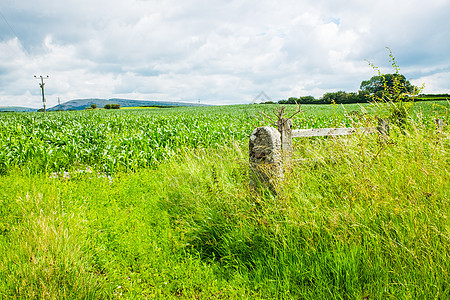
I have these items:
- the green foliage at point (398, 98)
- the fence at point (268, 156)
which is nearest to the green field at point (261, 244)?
the fence at point (268, 156)

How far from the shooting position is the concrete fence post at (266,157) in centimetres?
403

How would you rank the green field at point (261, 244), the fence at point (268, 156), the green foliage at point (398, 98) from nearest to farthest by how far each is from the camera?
the green field at point (261, 244), the fence at point (268, 156), the green foliage at point (398, 98)

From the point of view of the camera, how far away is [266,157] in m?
4.13

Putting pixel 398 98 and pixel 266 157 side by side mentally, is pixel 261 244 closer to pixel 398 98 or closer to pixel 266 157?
pixel 266 157

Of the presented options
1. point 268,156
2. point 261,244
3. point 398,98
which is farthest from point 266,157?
point 398,98

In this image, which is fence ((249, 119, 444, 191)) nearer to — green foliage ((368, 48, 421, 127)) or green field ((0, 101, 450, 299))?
green field ((0, 101, 450, 299))

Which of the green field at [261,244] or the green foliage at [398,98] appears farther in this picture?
the green foliage at [398,98]

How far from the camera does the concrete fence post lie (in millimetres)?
4027

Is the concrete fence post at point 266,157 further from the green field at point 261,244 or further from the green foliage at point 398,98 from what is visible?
the green foliage at point 398,98

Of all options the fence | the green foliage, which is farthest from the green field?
the green foliage

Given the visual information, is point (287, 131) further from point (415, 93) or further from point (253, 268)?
point (415, 93)

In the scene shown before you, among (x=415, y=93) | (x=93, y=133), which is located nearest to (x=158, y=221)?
(x=415, y=93)

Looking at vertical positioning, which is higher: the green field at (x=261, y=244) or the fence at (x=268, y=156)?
the fence at (x=268, y=156)

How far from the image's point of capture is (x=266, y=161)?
412 centimetres
